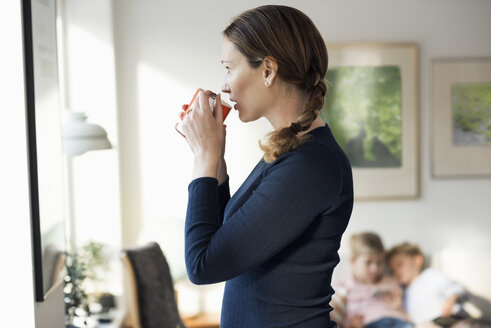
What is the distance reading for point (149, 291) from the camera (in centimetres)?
236

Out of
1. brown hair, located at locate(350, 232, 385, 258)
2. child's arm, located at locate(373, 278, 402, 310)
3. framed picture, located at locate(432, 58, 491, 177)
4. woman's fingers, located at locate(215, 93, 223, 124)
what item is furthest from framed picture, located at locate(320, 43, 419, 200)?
woman's fingers, located at locate(215, 93, 223, 124)

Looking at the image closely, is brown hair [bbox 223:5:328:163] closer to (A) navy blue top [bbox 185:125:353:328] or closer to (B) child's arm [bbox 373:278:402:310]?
(A) navy blue top [bbox 185:125:353:328]

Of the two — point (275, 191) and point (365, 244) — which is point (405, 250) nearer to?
point (365, 244)

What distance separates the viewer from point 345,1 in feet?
12.3

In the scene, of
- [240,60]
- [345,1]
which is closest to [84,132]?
[240,60]

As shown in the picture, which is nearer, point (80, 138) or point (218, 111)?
point (218, 111)

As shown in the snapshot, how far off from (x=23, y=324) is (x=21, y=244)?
17 centimetres

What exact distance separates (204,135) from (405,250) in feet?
9.42

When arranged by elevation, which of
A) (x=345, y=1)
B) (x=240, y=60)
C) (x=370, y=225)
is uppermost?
(x=345, y=1)

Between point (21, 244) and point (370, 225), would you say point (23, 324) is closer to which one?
point (21, 244)

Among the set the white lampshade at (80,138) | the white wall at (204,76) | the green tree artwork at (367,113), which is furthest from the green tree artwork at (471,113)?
the white lampshade at (80,138)

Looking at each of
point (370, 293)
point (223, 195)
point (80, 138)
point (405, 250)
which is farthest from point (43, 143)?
point (405, 250)

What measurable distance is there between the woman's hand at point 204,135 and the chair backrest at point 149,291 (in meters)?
1.33

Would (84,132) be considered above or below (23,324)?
above
